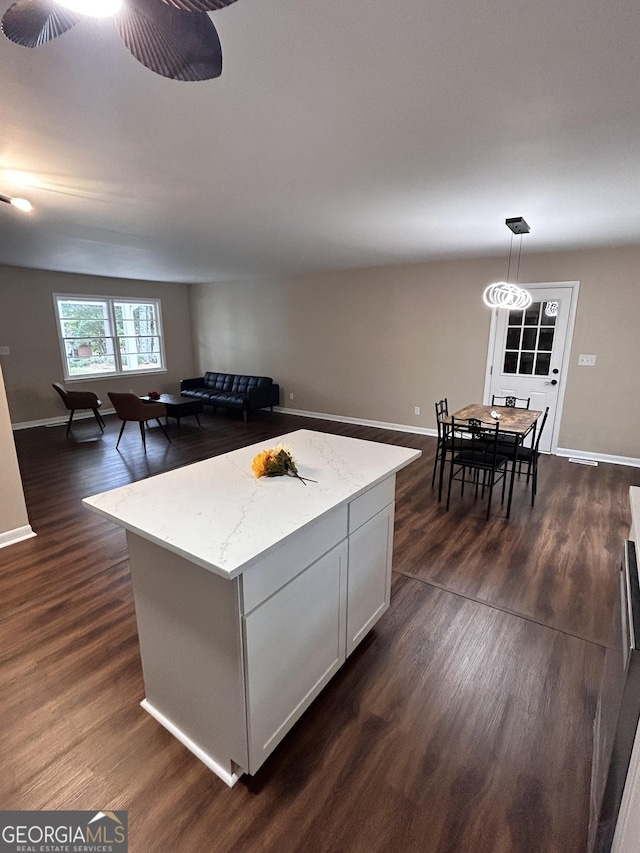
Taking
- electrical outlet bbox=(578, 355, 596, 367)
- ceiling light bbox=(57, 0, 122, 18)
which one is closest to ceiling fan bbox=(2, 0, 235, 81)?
ceiling light bbox=(57, 0, 122, 18)

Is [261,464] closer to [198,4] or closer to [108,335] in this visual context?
[198,4]

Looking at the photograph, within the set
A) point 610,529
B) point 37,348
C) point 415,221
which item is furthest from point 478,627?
point 37,348

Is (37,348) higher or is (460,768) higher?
(37,348)

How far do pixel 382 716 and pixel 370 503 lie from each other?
2.96 ft

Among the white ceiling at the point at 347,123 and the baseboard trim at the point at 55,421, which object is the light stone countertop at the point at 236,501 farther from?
the baseboard trim at the point at 55,421

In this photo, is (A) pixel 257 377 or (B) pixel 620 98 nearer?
(B) pixel 620 98

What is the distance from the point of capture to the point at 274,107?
1789 mm

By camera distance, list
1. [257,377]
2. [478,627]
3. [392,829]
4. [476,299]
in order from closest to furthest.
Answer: [392,829] → [478,627] → [476,299] → [257,377]

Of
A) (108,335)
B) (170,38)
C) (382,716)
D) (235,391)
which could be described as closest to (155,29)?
(170,38)

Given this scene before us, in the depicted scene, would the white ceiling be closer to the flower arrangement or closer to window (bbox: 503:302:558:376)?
window (bbox: 503:302:558:376)

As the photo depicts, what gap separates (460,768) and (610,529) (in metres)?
2.68

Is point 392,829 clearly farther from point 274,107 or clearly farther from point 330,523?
point 274,107

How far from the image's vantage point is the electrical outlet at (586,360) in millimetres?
4875

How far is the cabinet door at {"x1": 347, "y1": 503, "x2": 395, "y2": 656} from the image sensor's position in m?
1.87
